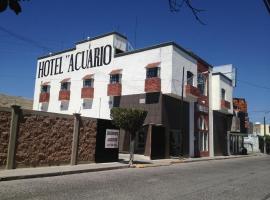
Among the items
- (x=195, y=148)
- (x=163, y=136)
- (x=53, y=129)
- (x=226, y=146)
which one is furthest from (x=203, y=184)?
(x=226, y=146)

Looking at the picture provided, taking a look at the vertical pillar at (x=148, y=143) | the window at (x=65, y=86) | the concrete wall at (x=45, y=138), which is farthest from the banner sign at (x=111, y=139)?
the window at (x=65, y=86)

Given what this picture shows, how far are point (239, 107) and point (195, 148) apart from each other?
20092 millimetres

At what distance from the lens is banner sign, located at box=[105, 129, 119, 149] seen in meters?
24.0

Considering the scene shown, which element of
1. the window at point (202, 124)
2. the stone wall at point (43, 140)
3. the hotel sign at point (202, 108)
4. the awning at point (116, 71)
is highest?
the awning at point (116, 71)

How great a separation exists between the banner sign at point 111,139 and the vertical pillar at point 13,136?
741cm

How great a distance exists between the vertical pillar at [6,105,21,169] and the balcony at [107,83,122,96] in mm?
18660

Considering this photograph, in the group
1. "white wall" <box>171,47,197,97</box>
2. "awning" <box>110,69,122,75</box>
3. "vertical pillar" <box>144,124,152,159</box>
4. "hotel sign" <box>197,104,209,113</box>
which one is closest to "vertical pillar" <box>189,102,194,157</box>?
"hotel sign" <box>197,104,209,113</box>

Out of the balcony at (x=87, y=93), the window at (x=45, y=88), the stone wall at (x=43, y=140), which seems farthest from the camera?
the window at (x=45, y=88)

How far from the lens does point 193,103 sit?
38.2m

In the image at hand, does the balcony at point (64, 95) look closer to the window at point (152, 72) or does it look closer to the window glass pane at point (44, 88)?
the window glass pane at point (44, 88)

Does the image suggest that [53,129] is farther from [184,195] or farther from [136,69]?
[136,69]

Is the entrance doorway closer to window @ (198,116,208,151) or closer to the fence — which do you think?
window @ (198,116,208,151)

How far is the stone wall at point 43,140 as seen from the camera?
18234 millimetres

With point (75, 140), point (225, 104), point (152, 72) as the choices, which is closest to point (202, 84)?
point (225, 104)
